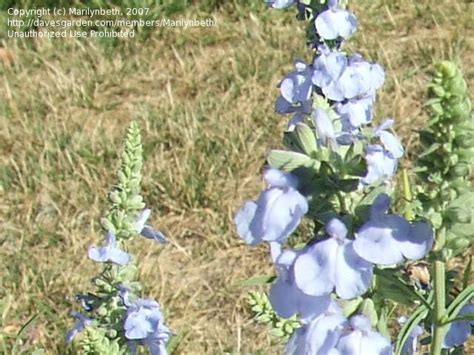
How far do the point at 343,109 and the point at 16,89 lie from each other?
256 centimetres

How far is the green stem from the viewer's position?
984 mm

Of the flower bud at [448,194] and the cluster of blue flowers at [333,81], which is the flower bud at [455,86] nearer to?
the flower bud at [448,194]

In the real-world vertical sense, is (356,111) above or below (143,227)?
above

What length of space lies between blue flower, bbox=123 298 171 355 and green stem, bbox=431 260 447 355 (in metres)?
0.56

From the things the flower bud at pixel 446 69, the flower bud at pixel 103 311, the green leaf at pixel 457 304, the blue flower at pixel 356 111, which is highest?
the flower bud at pixel 446 69

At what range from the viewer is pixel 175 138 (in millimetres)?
3498

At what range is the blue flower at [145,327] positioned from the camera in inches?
59.7

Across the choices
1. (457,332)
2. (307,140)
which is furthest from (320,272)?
(457,332)

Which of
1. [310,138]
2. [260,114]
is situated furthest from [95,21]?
[310,138]

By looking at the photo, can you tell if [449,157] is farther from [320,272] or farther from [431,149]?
[320,272]

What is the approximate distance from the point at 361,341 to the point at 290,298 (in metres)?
0.07

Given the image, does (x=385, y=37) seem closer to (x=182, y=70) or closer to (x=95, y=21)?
(x=182, y=70)

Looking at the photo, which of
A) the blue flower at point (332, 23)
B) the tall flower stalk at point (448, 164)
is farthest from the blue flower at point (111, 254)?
the tall flower stalk at point (448, 164)

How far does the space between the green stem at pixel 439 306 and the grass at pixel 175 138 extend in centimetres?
146
